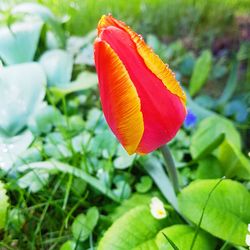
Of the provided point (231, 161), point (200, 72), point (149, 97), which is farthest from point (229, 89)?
point (149, 97)

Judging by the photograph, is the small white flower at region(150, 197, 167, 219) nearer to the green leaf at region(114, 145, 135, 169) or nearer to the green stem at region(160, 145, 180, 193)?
the green stem at region(160, 145, 180, 193)

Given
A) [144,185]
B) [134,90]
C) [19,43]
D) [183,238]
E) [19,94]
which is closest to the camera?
[134,90]

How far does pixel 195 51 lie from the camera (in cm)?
197

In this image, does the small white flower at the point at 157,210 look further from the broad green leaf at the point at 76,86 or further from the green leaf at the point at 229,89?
the green leaf at the point at 229,89

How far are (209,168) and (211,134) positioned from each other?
115 millimetres

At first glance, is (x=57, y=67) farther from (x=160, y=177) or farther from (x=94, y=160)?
(x=160, y=177)

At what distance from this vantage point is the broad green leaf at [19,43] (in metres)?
1.50

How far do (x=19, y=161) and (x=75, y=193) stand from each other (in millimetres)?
149

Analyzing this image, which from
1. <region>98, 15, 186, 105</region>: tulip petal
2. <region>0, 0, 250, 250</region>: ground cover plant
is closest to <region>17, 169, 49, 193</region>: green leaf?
<region>0, 0, 250, 250</region>: ground cover plant

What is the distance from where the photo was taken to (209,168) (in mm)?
1178

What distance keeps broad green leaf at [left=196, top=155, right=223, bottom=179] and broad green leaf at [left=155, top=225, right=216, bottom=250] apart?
22 centimetres

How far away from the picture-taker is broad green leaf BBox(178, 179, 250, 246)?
90 cm

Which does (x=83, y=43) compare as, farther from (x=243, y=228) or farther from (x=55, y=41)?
(x=243, y=228)

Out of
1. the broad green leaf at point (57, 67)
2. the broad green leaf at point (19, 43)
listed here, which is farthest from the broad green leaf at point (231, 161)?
the broad green leaf at point (19, 43)
